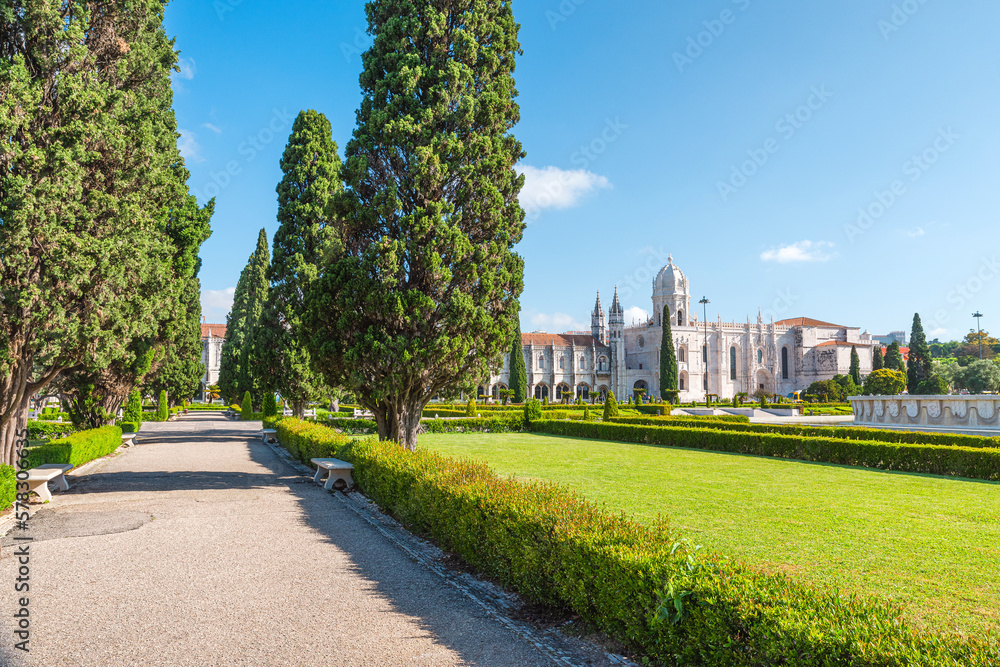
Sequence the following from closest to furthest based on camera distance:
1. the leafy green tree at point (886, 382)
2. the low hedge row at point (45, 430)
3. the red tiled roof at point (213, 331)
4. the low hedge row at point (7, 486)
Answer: the low hedge row at point (7, 486) → the low hedge row at point (45, 430) → the leafy green tree at point (886, 382) → the red tiled roof at point (213, 331)

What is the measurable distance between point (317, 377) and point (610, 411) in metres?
14.5

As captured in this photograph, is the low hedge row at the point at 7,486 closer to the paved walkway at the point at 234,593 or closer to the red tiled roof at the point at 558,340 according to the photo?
the paved walkway at the point at 234,593

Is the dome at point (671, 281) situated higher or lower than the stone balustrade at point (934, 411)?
higher

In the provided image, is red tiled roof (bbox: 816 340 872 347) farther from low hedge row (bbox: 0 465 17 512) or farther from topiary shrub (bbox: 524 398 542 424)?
low hedge row (bbox: 0 465 17 512)

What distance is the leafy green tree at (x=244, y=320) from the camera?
2849cm

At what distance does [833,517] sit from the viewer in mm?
8219

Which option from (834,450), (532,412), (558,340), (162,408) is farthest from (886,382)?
(162,408)

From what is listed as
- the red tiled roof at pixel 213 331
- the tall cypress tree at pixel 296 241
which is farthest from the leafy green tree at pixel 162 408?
the red tiled roof at pixel 213 331

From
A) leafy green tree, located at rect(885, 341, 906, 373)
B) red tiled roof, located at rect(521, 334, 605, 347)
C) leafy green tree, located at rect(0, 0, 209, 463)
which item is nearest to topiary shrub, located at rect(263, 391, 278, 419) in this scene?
leafy green tree, located at rect(0, 0, 209, 463)

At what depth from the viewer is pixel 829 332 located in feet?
263

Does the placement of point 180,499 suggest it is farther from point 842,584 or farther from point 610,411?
point 610,411

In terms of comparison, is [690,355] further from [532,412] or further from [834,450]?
[834,450]

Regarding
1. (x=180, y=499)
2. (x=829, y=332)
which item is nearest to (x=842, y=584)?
(x=180, y=499)

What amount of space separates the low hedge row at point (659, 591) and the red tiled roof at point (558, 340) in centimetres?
7083
